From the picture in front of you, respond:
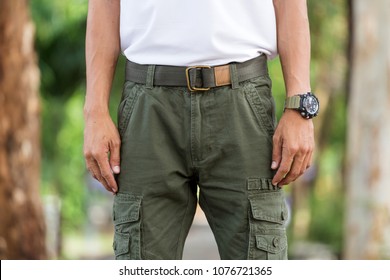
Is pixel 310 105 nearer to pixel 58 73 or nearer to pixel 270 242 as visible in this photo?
pixel 270 242

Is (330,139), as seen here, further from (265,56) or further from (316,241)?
(265,56)

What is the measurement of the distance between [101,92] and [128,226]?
1.37 ft

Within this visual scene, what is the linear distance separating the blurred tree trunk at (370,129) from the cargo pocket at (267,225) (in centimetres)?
724

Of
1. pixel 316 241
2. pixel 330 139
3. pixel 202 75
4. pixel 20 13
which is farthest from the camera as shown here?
pixel 330 139

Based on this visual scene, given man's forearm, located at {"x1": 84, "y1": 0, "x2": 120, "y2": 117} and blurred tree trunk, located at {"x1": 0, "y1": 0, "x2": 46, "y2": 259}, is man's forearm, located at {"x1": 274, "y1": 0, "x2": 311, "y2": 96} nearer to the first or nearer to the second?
man's forearm, located at {"x1": 84, "y1": 0, "x2": 120, "y2": 117}

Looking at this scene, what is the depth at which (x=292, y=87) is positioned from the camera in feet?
8.62

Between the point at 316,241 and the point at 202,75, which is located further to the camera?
the point at 316,241

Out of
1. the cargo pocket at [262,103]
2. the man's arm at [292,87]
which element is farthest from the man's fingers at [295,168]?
the cargo pocket at [262,103]

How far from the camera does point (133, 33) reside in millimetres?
2639

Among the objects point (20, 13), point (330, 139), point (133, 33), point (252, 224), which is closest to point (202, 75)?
point (133, 33)

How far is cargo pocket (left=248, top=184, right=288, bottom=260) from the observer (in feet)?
8.31

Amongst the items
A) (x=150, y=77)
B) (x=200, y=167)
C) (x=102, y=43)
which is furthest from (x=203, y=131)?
(x=102, y=43)

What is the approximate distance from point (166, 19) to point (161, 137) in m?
0.35

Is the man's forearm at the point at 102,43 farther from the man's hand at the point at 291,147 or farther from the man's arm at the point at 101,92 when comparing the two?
the man's hand at the point at 291,147
